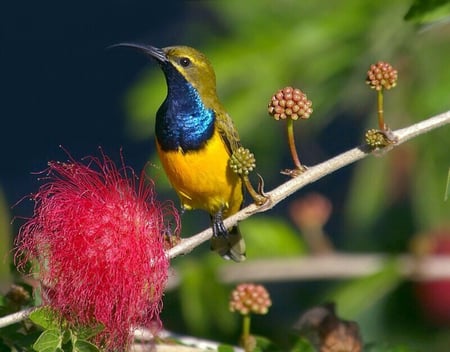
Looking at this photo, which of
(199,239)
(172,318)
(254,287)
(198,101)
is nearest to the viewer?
(199,239)

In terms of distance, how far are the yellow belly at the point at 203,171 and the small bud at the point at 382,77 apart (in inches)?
29.6

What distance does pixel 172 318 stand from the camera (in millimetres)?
4352

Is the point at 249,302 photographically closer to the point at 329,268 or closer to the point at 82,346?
the point at 82,346

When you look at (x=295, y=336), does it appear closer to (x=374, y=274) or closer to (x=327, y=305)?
(x=327, y=305)

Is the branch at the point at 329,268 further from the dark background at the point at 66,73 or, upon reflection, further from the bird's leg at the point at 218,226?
the dark background at the point at 66,73

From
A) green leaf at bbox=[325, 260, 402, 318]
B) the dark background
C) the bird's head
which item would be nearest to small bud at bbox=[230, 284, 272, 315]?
the bird's head

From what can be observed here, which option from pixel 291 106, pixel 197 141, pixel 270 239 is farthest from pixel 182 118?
pixel 270 239

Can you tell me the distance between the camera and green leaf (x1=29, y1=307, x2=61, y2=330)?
2.65 m

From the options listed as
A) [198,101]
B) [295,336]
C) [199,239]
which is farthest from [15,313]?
[198,101]

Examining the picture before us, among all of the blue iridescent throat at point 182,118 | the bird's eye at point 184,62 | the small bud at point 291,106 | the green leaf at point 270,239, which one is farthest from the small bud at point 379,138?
the green leaf at point 270,239

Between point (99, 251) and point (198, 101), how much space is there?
75cm

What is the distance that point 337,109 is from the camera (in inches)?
176

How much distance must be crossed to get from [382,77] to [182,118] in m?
0.83

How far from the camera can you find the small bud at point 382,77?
8.68 feet
